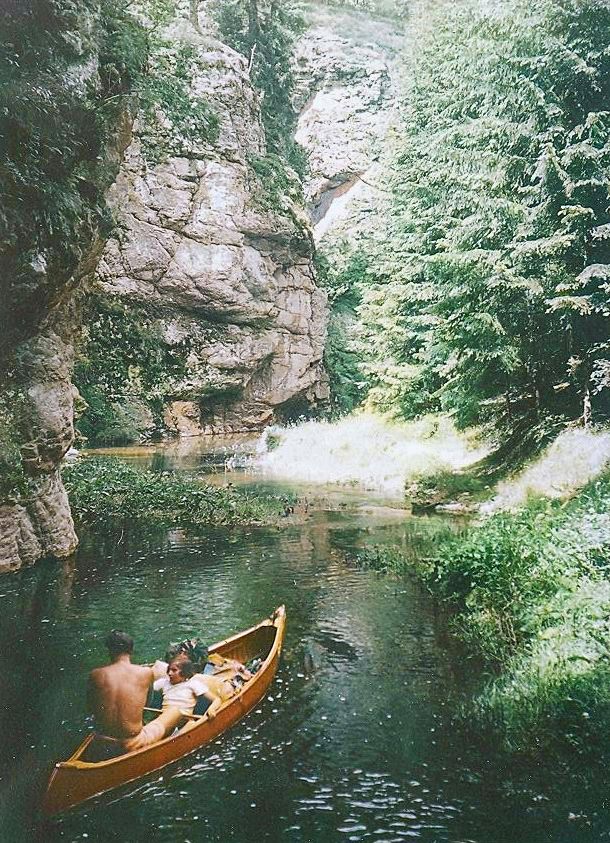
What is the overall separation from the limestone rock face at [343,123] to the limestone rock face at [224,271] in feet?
14.4

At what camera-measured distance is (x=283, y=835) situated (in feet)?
13.5

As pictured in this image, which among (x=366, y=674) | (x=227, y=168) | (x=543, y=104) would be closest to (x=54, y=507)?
(x=366, y=674)

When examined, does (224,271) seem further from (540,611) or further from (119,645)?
(119,645)

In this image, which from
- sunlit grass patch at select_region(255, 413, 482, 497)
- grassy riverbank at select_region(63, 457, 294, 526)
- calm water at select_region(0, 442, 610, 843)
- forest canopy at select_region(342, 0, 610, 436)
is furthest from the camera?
sunlit grass patch at select_region(255, 413, 482, 497)

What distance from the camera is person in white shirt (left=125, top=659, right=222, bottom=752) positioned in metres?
4.83

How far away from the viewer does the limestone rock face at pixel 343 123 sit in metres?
27.2

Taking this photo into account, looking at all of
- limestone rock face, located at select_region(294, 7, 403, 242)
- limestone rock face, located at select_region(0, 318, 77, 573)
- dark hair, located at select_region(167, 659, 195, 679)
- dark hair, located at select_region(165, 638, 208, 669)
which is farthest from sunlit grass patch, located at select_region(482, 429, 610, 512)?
limestone rock face, located at select_region(294, 7, 403, 242)

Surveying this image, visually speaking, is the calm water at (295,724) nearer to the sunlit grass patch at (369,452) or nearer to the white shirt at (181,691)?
the white shirt at (181,691)

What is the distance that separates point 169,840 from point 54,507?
688 cm

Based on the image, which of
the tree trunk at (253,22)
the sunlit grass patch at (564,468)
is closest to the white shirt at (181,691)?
the sunlit grass patch at (564,468)

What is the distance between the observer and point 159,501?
13.6 meters

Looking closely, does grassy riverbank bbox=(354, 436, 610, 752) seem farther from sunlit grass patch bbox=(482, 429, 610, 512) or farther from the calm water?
the calm water

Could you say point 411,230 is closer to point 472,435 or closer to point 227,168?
point 227,168

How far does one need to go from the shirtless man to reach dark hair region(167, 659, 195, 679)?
583 mm
